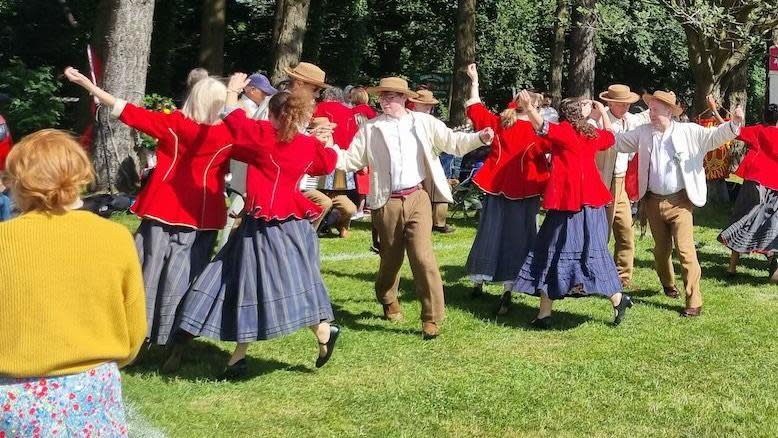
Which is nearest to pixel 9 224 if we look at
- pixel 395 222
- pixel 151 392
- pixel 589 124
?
pixel 151 392

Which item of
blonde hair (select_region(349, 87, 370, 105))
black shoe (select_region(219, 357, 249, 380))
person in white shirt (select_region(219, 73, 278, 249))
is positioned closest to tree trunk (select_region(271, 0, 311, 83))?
blonde hair (select_region(349, 87, 370, 105))

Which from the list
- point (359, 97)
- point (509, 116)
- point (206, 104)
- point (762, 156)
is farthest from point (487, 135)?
point (359, 97)

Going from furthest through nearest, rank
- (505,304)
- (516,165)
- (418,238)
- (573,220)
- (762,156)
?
(762,156), (516,165), (505,304), (573,220), (418,238)

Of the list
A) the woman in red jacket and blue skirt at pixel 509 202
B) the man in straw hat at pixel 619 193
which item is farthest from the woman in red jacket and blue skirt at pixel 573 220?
the man in straw hat at pixel 619 193

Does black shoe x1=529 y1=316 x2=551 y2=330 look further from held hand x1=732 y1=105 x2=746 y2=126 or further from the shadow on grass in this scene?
held hand x1=732 y1=105 x2=746 y2=126

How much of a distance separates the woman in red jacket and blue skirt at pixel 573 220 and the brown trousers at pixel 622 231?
4.71ft

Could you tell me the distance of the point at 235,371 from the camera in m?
5.71

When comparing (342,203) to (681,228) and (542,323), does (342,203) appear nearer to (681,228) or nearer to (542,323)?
(542,323)

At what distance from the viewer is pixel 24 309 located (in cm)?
294

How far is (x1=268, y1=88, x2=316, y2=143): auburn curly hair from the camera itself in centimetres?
556

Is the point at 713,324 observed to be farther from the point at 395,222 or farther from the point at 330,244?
the point at 330,244

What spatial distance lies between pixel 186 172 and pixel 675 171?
155 inches

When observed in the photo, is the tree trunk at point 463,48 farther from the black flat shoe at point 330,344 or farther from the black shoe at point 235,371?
the black shoe at point 235,371

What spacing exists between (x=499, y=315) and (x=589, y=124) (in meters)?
1.69
